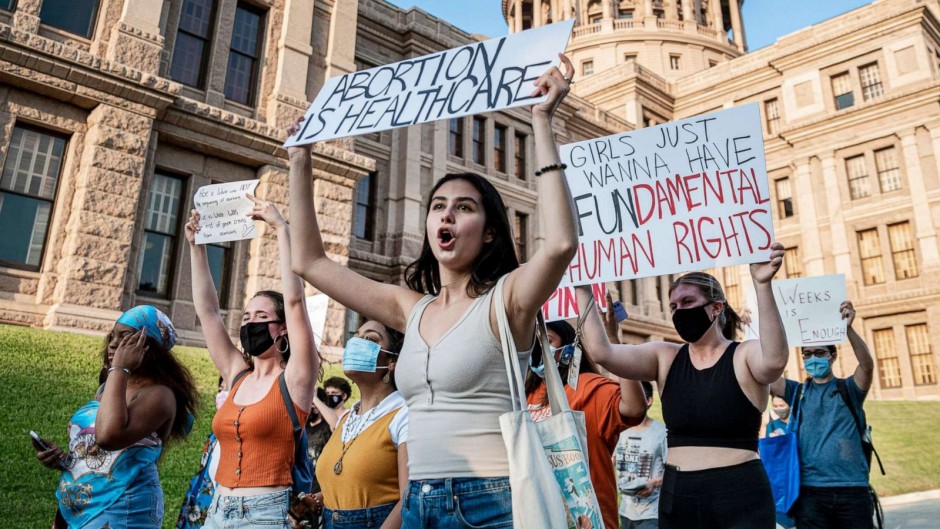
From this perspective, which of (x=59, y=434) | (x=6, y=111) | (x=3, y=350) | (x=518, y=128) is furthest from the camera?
(x=518, y=128)

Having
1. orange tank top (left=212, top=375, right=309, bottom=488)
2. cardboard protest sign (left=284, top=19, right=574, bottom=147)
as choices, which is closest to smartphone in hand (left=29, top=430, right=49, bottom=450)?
orange tank top (left=212, top=375, right=309, bottom=488)

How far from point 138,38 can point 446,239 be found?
13.7 meters

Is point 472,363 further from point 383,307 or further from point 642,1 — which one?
point 642,1

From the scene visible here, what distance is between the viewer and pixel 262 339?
3287mm

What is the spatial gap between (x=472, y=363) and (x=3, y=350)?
9.08 metres

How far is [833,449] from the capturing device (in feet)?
15.3

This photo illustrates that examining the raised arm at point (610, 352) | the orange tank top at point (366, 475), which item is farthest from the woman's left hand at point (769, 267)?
the orange tank top at point (366, 475)

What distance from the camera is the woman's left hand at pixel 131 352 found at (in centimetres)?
314

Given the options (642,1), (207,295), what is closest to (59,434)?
(207,295)

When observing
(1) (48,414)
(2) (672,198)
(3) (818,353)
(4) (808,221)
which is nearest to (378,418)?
(2) (672,198)

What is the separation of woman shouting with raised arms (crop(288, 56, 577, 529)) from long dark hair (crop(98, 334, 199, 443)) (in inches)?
77.0

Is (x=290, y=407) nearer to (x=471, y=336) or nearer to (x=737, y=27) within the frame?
(x=471, y=336)

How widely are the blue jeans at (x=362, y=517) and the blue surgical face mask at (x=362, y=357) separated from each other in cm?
76

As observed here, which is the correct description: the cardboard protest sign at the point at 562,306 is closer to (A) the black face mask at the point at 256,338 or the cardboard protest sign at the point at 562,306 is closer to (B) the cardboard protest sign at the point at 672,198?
(B) the cardboard protest sign at the point at 672,198
